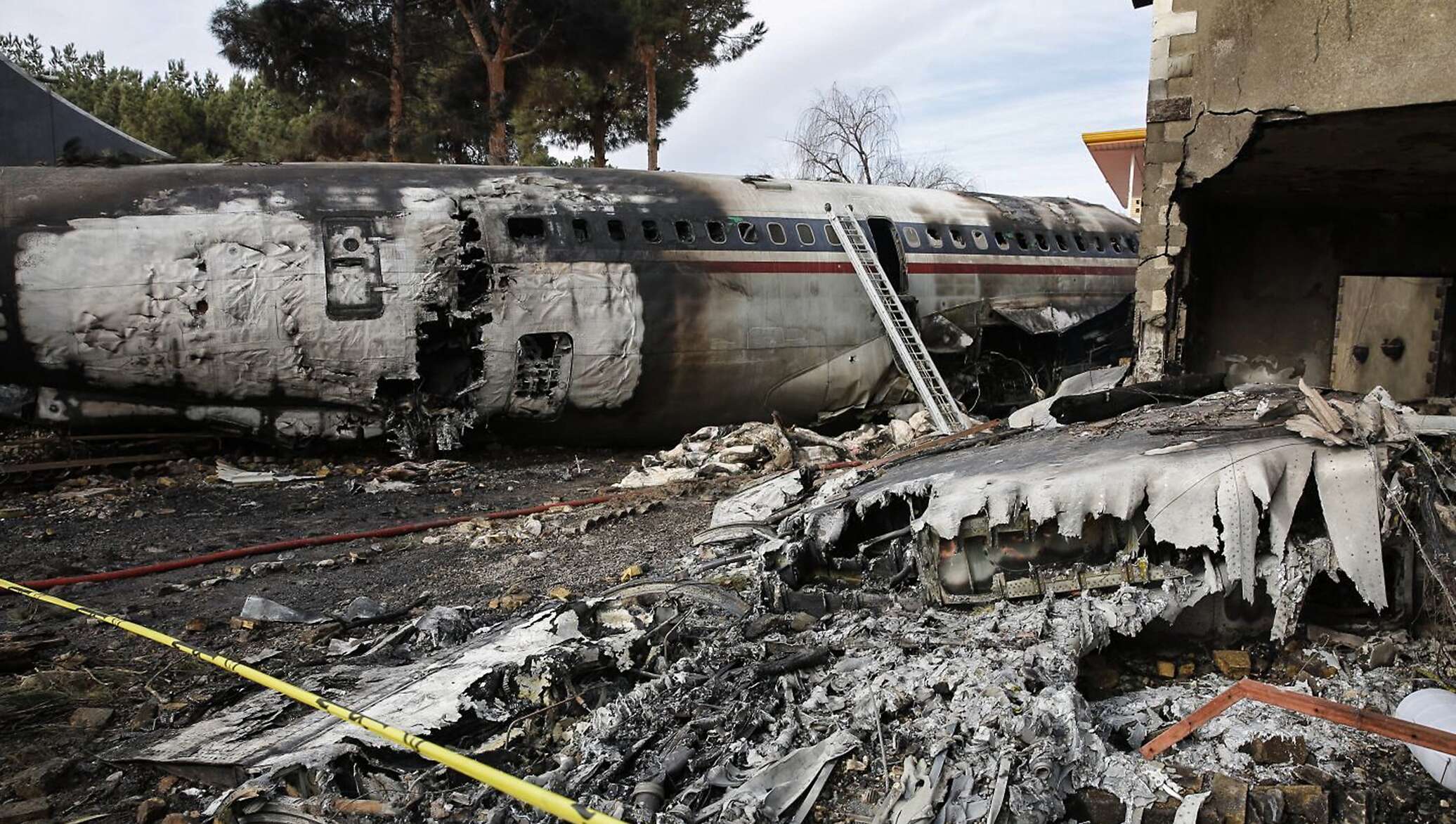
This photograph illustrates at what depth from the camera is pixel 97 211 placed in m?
11.1

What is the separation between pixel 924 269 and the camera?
15.9 m

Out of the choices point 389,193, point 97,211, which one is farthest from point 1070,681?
point 97,211

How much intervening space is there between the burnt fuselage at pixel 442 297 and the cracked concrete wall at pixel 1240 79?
5215 mm

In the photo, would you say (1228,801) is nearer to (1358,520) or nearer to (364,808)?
(1358,520)

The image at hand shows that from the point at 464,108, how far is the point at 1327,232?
19683 mm

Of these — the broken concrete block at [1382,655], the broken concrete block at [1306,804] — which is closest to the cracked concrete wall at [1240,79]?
the broken concrete block at [1382,655]

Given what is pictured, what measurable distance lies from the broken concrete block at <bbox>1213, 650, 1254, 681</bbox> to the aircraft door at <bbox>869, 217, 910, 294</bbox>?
10621mm

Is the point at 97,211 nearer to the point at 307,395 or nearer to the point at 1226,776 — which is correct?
the point at 307,395

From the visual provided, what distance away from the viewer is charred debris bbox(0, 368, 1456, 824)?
434 cm

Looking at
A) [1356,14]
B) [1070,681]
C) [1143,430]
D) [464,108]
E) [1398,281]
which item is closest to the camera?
[1070,681]

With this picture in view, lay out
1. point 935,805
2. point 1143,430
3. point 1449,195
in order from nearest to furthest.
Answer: point 935,805, point 1143,430, point 1449,195

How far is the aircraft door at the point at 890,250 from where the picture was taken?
15.7m

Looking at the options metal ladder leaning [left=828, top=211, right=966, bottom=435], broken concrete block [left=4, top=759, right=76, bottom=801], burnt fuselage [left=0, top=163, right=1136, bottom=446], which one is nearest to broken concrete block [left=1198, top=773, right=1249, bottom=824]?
broken concrete block [left=4, top=759, right=76, bottom=801]

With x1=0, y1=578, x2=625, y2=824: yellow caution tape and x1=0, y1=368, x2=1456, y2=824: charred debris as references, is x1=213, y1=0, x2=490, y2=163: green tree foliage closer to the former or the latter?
x1=0, y1=368, x2=1456, y2=824: charred debris
